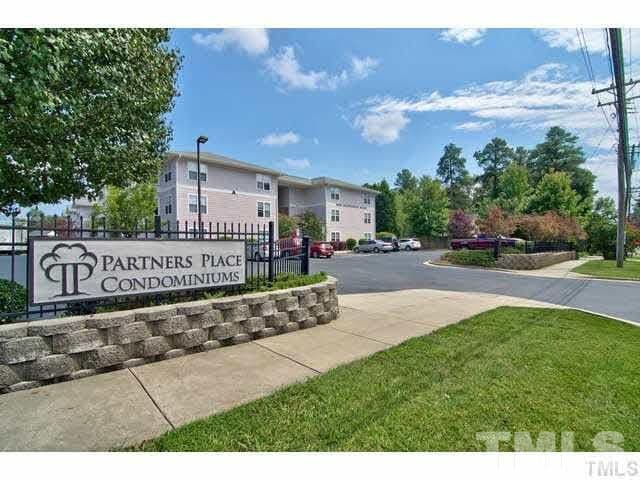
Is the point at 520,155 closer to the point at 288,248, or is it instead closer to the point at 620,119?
the point at 620,119

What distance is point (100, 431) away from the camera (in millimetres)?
2623

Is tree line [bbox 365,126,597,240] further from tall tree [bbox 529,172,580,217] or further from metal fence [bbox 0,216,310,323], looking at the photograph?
metal fence [bbox 0,216,310,323]

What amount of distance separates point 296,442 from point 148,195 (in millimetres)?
24926

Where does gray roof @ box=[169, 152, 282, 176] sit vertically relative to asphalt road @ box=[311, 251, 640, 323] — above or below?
above

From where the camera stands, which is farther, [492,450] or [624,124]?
[624,124]

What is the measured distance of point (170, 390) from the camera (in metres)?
3.34

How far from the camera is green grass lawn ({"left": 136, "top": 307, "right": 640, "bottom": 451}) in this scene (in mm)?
2553

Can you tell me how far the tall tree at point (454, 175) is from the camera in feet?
212

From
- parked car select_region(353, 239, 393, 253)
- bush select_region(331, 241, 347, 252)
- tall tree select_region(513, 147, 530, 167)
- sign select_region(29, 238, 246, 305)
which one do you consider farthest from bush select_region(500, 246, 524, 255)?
tall tree select_region(513, 147, 530, 167)

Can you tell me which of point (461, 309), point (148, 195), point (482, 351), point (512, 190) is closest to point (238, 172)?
point (148, 195)

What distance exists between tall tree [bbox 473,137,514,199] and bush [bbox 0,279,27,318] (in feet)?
229

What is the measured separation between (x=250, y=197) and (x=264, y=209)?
6.11 ft

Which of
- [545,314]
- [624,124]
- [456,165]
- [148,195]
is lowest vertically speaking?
[545,314]
